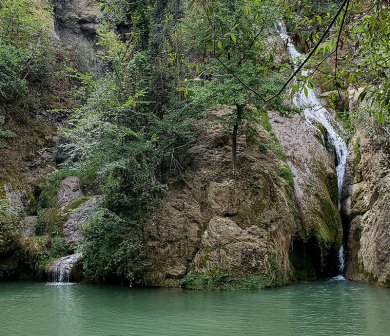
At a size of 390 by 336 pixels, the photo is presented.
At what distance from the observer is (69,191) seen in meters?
20.2

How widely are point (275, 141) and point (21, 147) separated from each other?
38.7ft

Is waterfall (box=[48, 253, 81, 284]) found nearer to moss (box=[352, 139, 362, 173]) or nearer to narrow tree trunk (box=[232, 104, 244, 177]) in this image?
narrow tree trunk (box=[232, 104, 244, 177])

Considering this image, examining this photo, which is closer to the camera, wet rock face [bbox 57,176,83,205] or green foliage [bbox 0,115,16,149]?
wet rock face [bbox 57,176,83,205]

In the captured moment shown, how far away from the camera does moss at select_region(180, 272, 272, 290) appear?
44.2ft

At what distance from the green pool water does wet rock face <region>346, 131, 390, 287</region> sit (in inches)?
36.8

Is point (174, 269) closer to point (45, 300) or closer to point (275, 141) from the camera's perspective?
point (45, 300)

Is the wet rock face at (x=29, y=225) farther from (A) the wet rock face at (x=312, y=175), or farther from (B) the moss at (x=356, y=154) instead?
(B) the moss at (x=356, y=154)

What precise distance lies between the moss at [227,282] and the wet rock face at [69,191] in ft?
26.4

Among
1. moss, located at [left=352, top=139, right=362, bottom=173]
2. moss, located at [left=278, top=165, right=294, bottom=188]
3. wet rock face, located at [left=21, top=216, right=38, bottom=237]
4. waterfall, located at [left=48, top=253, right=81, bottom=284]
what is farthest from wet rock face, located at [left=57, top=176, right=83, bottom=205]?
moss, located at [left=352, top=139, right=362, bottom=173]

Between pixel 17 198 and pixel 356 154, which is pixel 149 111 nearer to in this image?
pixel 17 198

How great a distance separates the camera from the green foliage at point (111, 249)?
1436 centimetres

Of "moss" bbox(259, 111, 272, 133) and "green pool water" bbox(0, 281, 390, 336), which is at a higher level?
"moss" bbox(259, 111, 272, 133)

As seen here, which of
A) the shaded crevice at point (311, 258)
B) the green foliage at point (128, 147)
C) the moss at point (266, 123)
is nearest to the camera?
the green foliage at point (128, 147)

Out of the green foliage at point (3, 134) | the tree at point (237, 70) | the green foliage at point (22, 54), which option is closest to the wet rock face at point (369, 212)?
the tree at point (237, 70)
